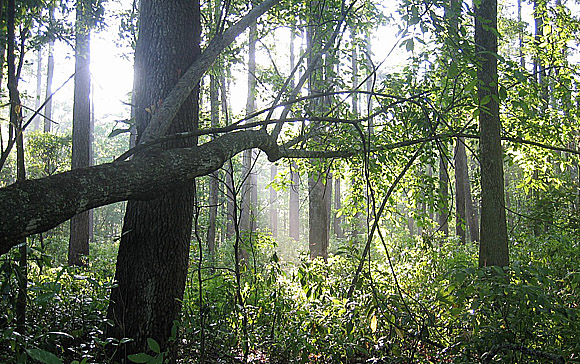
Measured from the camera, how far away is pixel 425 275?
6.14m

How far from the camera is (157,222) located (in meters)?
3.37

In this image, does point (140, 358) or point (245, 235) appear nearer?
point (140, 358)

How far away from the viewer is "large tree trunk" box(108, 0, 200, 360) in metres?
3.28

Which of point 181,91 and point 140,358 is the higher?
point 181,91

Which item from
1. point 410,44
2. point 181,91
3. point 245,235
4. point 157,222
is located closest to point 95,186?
point 157,222

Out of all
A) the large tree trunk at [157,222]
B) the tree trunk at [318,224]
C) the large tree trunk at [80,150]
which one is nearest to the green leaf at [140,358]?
the large tree trunk at [157,222]

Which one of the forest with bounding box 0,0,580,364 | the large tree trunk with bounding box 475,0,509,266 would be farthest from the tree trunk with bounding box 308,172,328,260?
the large tree trunk with bounding box 475,0,509,266

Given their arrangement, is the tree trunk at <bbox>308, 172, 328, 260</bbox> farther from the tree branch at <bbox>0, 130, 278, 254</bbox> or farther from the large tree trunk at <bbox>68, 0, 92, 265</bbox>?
the tree branch at <bbox>0, 130, 278, 254</bbox>

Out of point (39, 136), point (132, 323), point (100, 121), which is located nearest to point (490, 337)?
point (132, 323)

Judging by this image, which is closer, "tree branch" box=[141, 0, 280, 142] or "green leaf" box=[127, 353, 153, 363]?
"green leaf" box=[127, 353, 153, 363]

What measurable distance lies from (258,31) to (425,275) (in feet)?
14.4

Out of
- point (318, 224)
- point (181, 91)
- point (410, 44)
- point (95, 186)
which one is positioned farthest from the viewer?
point (318, 224)

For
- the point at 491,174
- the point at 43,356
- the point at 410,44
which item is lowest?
the point at 43,356

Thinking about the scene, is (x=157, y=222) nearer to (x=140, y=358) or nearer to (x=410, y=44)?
(x=140, y=358)
